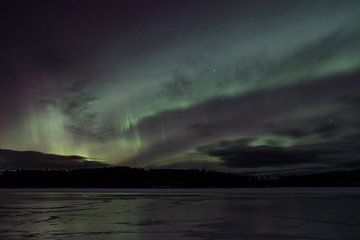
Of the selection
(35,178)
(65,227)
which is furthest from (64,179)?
(65,227)

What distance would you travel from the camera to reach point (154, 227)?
16.6m

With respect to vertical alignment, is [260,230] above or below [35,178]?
below

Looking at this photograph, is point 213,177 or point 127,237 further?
point 213,177

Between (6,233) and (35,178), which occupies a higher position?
(35,178)

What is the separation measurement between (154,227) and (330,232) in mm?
6991

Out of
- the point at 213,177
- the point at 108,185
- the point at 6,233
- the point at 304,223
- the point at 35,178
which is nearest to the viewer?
the point at 6,233

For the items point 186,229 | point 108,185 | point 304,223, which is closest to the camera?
point 186,229

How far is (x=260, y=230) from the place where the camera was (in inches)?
619

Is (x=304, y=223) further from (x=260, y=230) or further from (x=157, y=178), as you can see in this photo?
(x=157, y=178)

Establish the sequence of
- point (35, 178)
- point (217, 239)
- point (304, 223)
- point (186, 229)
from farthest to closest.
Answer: point (35, 178) < point (304, 223) < point (186, 229) < point (217, 239)

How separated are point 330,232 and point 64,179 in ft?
512

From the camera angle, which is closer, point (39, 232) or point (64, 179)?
point (39, 232)

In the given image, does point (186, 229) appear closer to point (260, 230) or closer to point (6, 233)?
point (260, 230)

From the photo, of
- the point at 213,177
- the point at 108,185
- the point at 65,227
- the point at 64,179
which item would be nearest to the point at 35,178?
the point at 64,179
